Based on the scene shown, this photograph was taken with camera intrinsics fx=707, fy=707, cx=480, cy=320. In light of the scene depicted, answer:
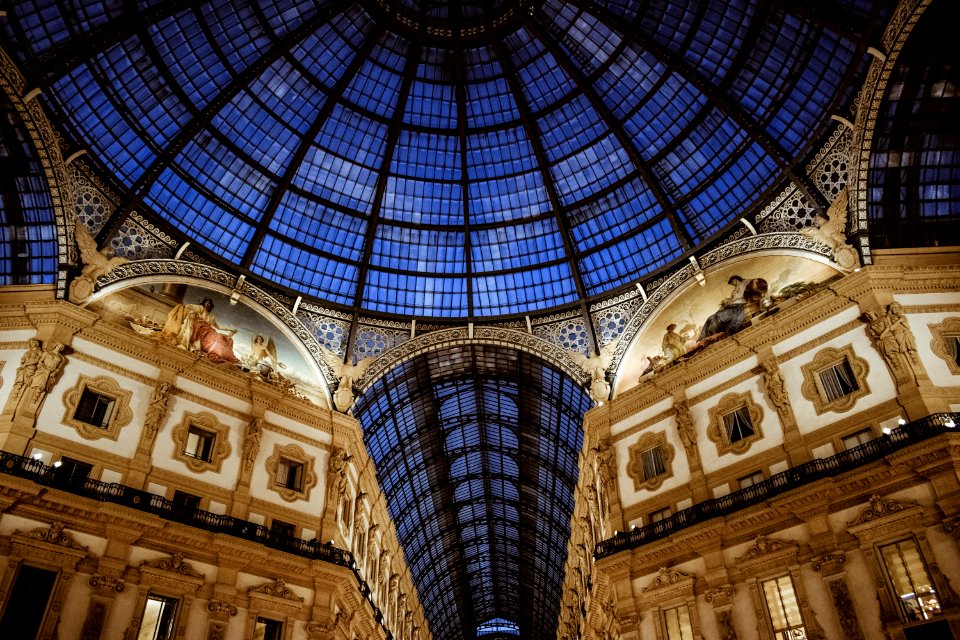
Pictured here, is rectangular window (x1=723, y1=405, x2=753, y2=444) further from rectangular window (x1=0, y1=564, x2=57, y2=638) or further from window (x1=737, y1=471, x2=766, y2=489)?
rectangular window (x1=0, y1=564, x2=57, y2=638)

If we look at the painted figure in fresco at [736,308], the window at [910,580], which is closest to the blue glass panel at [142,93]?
the painted figure in fresco at [736,308]

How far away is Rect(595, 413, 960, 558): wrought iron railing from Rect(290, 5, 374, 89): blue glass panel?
27.5m

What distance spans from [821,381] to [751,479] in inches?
181

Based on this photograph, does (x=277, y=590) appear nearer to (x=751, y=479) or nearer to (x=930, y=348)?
(x=751, y=479)

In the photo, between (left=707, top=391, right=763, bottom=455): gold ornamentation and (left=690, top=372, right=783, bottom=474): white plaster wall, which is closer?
(left=690, top=372, right=783, bottom=474): white plaster wall

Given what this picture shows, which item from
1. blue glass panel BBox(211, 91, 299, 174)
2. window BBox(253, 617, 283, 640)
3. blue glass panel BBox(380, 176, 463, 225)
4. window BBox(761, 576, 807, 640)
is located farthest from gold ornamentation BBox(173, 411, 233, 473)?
window BBox(761, 576, 807, 640)

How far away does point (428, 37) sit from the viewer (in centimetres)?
3812

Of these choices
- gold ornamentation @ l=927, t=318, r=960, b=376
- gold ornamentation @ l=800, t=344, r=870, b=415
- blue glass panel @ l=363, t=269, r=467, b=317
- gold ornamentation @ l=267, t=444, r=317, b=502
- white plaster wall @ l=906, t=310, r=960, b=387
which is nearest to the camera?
white plaster wall @ l=906, t=310, r=960, b=387

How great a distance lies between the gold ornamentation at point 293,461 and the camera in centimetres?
3028

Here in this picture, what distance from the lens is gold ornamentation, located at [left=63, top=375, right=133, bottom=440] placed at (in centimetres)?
2592

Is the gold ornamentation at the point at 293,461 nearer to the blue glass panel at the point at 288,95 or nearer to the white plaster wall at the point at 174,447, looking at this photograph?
the white plaster wall at the point at 174,447

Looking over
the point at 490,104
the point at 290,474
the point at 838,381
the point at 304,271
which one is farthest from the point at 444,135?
the point at 838,381

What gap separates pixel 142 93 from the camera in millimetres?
32469

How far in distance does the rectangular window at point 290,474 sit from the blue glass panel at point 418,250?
1403 cm
